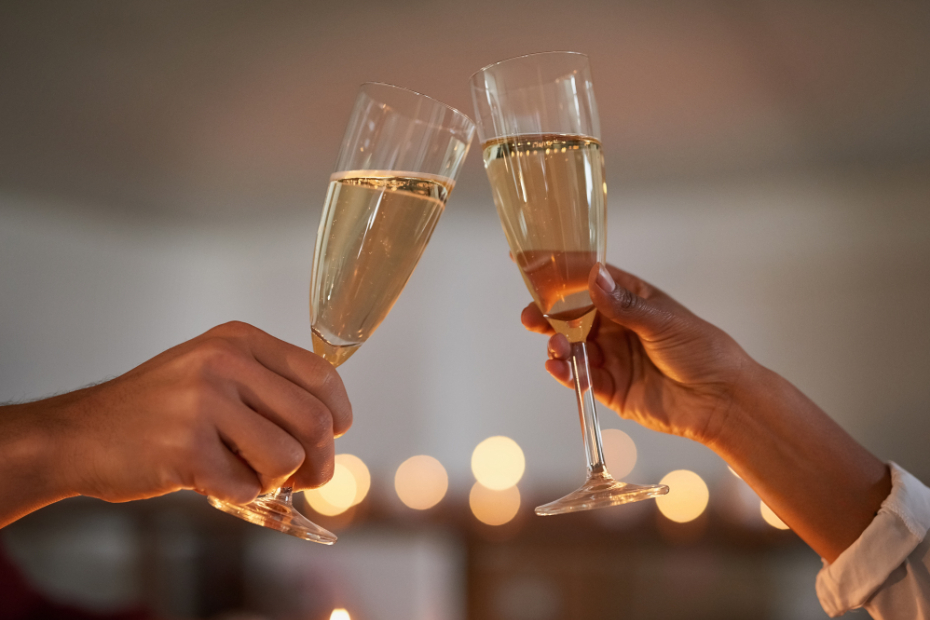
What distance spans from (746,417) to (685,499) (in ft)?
11.4

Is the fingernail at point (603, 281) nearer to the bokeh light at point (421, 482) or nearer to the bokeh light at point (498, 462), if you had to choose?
the bokeh light at point (421, 482)

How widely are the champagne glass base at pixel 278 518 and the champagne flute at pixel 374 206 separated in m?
0.04

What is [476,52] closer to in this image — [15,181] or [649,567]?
[649,567]

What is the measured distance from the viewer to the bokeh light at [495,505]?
13.4ft

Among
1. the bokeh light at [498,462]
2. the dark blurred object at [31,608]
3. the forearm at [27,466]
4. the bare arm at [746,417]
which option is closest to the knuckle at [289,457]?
the forearm at [27,466]

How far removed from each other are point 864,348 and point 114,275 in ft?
19.3

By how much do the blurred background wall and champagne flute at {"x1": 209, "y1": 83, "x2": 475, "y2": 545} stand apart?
85.3 inches

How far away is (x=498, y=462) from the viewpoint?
18.1 feet

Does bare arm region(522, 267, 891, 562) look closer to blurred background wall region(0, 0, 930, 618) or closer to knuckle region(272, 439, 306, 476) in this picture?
knuckle region(272, 439, 306, 476)

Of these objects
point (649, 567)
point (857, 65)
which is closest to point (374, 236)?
point (857, 65)

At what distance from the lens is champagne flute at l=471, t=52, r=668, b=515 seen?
871mm

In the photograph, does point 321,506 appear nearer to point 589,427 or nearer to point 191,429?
point 589,427

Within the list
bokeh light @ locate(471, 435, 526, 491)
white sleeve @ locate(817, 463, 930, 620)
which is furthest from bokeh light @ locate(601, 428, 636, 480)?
white sleeve @ locate(817, 463, 930, 620)

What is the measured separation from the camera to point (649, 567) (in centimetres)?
408
